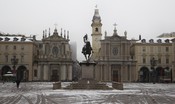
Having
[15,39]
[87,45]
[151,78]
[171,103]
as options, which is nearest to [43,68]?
[15,39]

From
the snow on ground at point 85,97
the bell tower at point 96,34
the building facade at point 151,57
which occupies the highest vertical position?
the bell tower at point 96,34

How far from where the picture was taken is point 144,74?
96.4 meters

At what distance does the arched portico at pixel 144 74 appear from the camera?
95.5 metres

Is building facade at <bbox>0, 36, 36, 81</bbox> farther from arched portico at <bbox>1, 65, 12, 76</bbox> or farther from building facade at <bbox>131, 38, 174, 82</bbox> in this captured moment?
building facade at <bbox>131, 38, 174, 82</bbox>

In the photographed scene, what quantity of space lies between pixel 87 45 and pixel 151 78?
184ft

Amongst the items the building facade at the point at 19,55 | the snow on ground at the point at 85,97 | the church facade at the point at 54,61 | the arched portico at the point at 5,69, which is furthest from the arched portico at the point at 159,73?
the snow on ground at the point at 85,97

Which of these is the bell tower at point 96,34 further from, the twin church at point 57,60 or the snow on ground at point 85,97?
the snow on ground at point 85,97

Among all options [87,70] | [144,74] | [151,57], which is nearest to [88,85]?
[87,70]

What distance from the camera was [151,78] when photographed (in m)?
94.1

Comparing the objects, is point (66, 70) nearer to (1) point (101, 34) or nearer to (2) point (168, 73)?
(1) point (101, 34)

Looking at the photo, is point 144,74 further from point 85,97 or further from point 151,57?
point 85,97

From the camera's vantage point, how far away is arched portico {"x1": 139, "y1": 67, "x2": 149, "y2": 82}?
9549 cm

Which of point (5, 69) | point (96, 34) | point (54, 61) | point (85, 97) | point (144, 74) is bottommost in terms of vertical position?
point (85, 97)

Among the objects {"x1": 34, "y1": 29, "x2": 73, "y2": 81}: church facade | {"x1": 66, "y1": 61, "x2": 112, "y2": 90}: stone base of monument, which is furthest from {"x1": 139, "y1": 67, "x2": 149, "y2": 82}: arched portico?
{"x1": 66, "y1": 61, "x2": 112, "y2": 90}: stone base of monument
